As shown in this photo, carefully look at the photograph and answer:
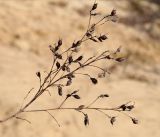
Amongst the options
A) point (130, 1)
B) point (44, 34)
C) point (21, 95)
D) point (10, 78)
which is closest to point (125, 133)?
point (21, 95)

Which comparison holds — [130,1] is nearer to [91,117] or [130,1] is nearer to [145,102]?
[145,102]

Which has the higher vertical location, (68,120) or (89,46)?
(89,46)

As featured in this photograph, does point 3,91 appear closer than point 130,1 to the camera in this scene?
Yes

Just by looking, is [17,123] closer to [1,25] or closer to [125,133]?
[125,133]

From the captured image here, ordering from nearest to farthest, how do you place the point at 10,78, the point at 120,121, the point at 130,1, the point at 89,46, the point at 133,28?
the point at 120,121, the point at 10,78, the point at 89,46, the point at 133,28, the point at 130,1

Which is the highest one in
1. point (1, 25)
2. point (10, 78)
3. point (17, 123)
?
point (1, 25)

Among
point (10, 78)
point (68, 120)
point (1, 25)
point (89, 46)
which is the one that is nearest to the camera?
point (68, 120)
